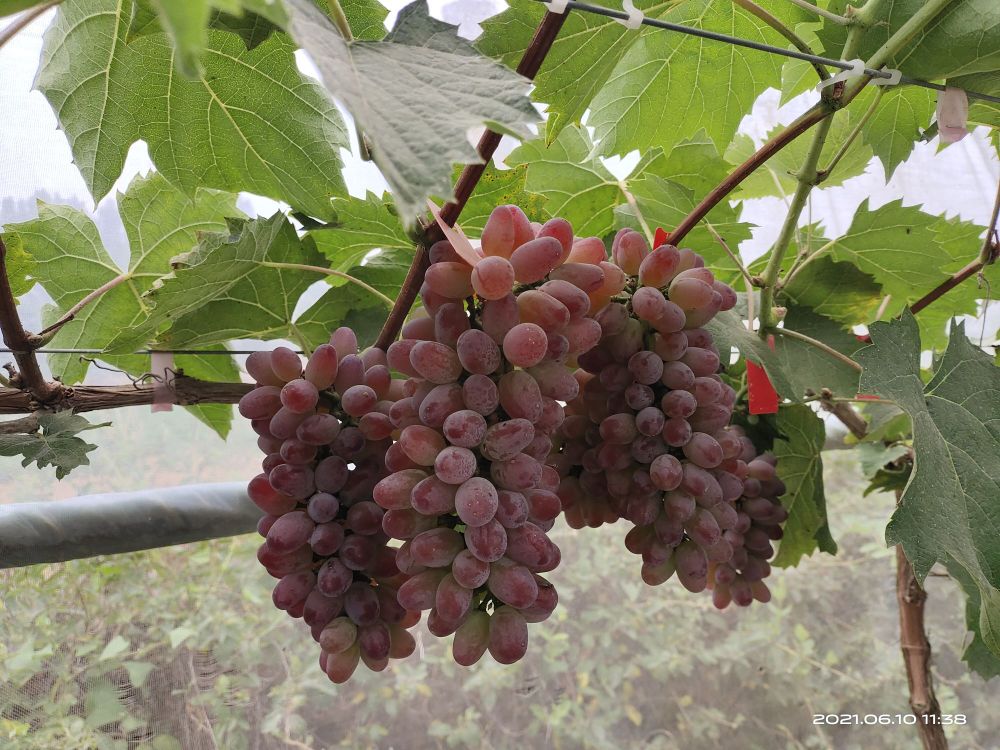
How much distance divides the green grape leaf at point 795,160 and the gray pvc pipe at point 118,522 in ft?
2.09

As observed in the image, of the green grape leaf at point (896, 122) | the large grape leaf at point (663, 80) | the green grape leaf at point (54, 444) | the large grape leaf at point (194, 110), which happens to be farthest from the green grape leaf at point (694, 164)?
the green grape leaf at point (54, 444)

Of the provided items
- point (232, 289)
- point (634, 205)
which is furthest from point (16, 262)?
point (634, 205)

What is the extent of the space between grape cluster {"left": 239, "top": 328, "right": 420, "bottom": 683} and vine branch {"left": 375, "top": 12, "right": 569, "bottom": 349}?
46 mm

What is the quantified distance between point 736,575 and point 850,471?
113 cm

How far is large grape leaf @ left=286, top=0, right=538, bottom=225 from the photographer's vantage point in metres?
0.24

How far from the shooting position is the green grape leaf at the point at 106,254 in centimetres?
64

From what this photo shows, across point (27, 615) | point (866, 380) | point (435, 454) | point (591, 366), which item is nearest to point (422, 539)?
point (435, 454)

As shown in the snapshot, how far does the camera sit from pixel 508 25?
476mm

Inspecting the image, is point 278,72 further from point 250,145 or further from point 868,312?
point 868,312

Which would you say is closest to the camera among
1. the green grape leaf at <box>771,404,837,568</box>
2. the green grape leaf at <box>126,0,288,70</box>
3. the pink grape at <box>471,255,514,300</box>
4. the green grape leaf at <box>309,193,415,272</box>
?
the green grape leaf at <box>126,0,288,70</box>

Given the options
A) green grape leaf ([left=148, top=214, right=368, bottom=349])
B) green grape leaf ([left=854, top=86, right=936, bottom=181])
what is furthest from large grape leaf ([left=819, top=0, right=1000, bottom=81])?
green grape leaf ([left=148, top=214, right=368, bottom=349])

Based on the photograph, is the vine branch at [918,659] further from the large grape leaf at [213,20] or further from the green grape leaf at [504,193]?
the large grape leaf at [213,20]

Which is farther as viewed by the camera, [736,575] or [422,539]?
[736,575]

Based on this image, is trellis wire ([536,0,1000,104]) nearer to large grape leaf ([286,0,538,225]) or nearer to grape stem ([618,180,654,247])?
large grape leaf ([286,0,538,225])
